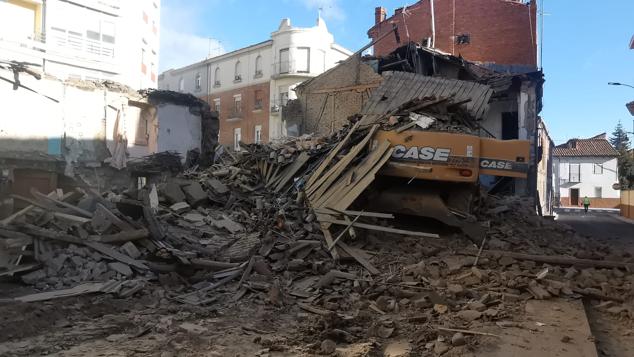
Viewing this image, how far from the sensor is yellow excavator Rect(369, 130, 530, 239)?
27.2ft

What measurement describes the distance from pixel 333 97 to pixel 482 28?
15.9m

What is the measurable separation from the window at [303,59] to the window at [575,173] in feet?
115

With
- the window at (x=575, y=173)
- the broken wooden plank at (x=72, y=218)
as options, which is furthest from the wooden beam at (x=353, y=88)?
the window at (x=575, y=173)

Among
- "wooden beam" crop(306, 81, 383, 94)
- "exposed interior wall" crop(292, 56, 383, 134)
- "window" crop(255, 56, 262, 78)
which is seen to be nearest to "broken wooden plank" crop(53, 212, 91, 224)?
"exposed interior wall" crop(292, 56, 383, 134)

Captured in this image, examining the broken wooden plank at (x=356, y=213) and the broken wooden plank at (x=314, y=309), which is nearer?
the broken wooden plank at (x=314, y=309)

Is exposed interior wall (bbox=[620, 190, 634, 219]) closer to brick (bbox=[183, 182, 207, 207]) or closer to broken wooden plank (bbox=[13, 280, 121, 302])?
brick (bbox=[183, 182, 207, 207])

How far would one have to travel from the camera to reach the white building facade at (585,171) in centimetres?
5493

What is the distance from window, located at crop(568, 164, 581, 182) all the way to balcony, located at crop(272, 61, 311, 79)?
3493 cm

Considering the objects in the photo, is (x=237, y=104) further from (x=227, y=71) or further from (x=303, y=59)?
(x=303, y=59)

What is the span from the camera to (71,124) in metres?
17.2

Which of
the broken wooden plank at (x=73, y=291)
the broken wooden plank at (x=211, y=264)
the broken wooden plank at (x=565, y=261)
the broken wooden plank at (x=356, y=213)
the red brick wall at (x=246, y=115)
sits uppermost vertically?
the red brick wall at (x=246, y=115)

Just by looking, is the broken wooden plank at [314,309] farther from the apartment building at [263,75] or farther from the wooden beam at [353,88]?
the apartment building at [263,75]

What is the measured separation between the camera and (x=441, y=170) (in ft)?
27.2

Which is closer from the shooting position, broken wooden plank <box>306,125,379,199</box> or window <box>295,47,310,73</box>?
broken wooden plank <box>306,125,379,199</box>
